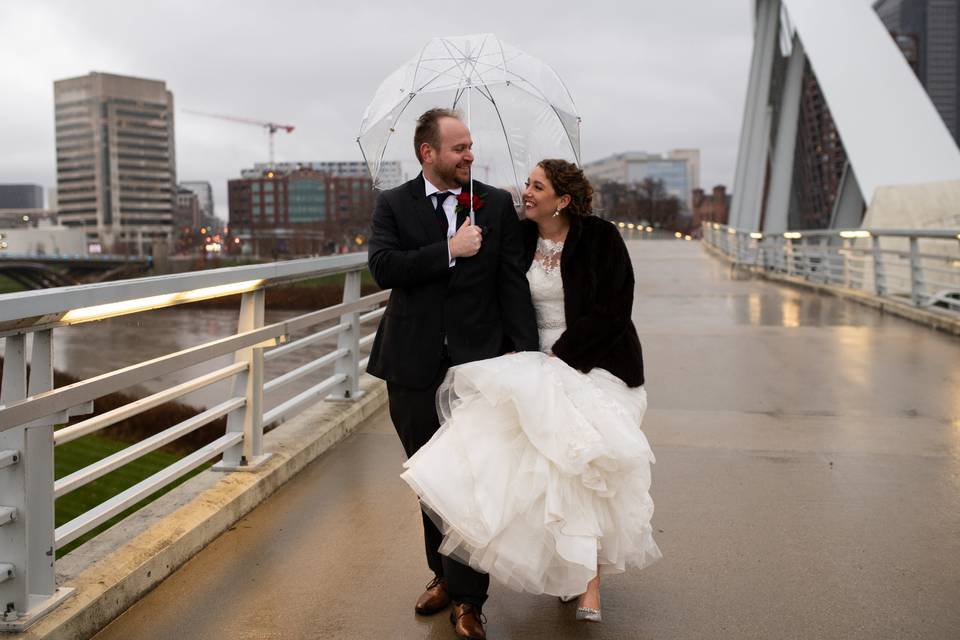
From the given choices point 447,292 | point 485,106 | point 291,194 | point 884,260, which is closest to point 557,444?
point 447,292

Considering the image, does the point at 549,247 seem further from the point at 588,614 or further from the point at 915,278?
the point at 915,278

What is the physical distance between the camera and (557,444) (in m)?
3.43

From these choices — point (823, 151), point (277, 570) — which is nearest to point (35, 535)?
point (277, 570)

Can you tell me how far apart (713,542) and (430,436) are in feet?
5.80

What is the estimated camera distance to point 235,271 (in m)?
5.17

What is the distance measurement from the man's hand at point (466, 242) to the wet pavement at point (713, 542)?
1.47 m

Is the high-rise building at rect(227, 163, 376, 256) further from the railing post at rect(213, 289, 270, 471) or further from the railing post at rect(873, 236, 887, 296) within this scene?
the railing post at rect(213, 289, 270, 471)

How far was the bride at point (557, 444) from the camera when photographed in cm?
342

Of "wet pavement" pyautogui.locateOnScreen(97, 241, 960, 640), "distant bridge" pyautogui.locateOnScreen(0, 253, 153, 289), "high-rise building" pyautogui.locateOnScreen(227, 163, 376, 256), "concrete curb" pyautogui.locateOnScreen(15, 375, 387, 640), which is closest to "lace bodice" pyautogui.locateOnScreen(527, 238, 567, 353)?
"wet pavement" pyautogui.locateOnScreen(97, 241, 960, 640)

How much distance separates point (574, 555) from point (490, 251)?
1.18 m

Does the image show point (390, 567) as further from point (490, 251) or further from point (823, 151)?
point (823, 151)

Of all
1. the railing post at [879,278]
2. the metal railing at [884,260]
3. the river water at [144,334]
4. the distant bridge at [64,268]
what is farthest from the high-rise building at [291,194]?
the river water at [144,334]

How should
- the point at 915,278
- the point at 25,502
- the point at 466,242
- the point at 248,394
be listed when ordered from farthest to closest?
the point at 915,278, the point at 248,394, the point at 466,242, the point at 25,502

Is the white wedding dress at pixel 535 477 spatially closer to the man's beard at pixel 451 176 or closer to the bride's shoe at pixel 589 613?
the bride's shoe at pixel 589 613
